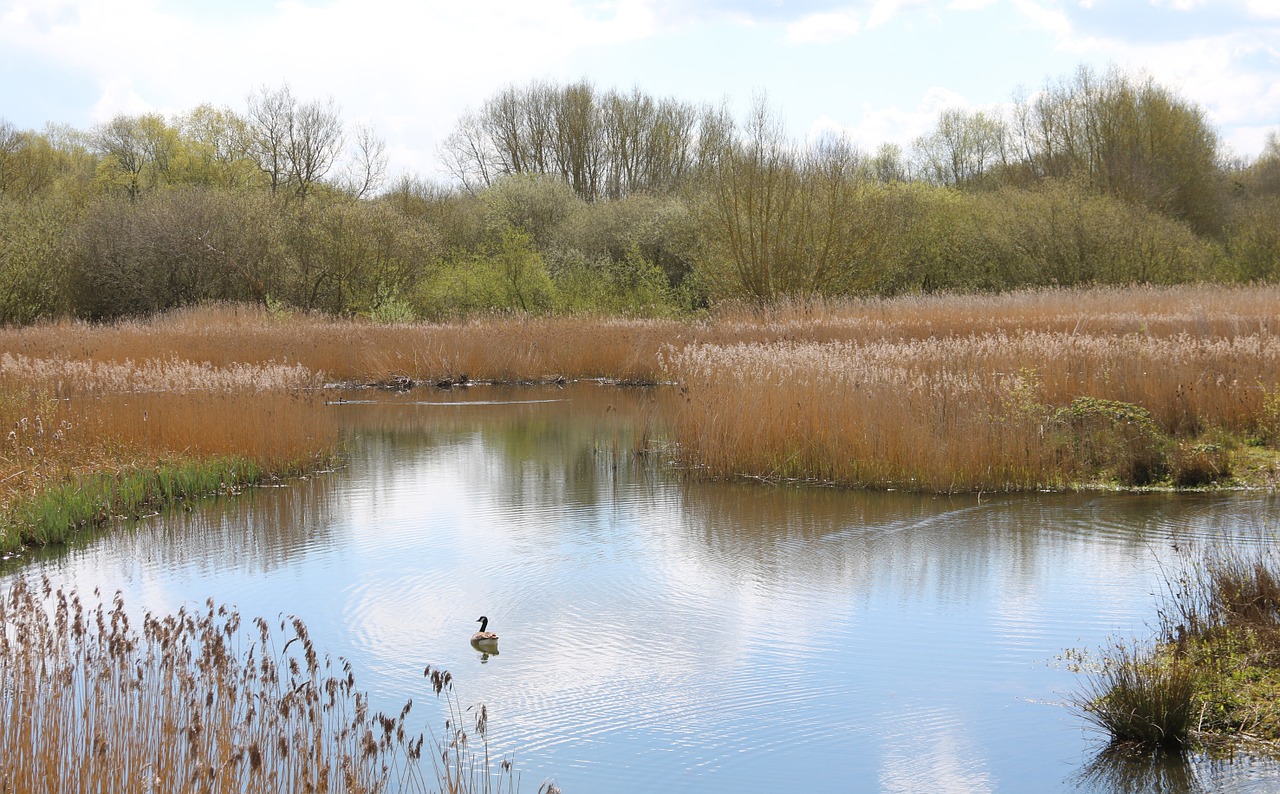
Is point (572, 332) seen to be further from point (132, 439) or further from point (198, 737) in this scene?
point (198, 737)

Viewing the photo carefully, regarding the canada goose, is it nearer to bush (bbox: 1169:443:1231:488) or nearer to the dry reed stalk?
the dry reed stalk

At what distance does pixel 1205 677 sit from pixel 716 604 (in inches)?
110

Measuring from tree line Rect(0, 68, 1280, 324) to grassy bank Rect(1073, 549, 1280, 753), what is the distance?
16.1 metres

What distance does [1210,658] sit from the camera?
4.73 metres

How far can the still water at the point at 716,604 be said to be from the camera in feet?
14.8

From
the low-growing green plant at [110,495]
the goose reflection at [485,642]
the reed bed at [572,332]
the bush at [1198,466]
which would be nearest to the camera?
the goose reflection at [485,642]

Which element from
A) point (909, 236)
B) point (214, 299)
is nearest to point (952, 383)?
point (909, 236)

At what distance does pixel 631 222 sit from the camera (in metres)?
31.8

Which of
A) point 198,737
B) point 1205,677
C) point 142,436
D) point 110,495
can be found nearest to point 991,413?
point 1205,677

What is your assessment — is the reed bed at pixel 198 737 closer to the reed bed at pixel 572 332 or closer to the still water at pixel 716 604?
the still water at pixel 716 604

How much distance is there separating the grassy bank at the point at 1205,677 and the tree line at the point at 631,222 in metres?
16.1

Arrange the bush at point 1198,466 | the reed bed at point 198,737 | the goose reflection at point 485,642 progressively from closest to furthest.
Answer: the reed bed at point 198,737 → the goose reflection at point 485,642 → the bush at point 1198,466

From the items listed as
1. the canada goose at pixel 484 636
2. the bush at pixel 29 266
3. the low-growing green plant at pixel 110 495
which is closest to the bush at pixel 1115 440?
the canada goose at pixel 484 636

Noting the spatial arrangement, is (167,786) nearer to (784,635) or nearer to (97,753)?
(97,753)
